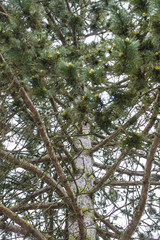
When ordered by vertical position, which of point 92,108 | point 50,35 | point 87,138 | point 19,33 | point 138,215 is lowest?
point 138,215

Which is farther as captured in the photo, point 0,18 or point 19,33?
point 0,18

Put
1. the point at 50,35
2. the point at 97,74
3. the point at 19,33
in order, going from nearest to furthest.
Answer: the point at 97,74 < the point at 19,33 < the point at 50,35

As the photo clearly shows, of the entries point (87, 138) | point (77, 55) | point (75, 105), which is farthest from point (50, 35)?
point (75, 105)

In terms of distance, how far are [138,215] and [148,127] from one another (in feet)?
2.78

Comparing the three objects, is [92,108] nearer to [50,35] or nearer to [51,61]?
[51,61]

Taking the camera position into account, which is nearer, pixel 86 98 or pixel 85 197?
pixel 86 98

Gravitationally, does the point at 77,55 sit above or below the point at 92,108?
above

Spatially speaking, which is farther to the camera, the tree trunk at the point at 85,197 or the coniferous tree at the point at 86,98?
the tree trunk at the point at 85,197

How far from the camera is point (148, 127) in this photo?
266 cm

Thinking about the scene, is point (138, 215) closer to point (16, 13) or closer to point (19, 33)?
point (19, 33)

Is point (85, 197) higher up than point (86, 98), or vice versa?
point (86, 98)

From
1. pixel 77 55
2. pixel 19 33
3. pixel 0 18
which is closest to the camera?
pixel 19 33

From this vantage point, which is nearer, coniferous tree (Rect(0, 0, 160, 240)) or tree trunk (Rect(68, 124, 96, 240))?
coniferous tree (Rect(0, 0, 160, 240))

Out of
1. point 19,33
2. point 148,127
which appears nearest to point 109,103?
point 148,127
